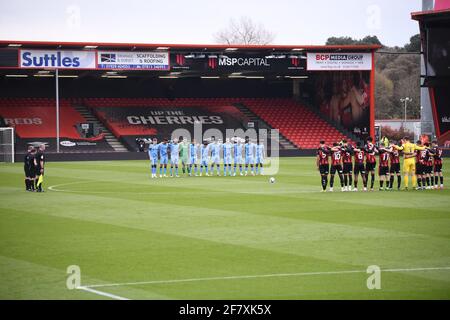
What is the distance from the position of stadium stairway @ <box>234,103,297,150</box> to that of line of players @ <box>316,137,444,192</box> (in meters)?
32.3

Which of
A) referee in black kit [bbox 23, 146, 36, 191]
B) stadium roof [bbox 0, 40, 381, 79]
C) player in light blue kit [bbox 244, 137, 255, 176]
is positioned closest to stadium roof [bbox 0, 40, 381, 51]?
stadium roof [bbox 0, 40, 381, 79]

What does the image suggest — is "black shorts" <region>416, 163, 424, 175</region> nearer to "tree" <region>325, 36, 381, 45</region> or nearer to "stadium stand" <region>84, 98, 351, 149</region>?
"stadium stand" <region>84, 98, 351, 149</region>

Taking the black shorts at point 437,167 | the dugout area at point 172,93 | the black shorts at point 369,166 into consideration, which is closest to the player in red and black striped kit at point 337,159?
the black shorts at point 369,166

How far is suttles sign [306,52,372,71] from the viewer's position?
6025 cm

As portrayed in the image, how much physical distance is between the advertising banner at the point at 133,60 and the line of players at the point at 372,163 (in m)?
28.4

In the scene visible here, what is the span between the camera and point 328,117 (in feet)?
226

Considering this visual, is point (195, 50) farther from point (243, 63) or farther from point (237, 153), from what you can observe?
point (237, 153)

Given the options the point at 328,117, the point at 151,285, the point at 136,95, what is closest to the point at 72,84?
the point at 136,95

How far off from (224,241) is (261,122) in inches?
1966

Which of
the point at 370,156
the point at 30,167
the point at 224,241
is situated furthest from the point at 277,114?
the point at 224,241

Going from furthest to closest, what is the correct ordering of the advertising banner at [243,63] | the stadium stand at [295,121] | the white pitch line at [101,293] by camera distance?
the stadium stand at [295,121]
the advertising banner at [243,63]
the white pitch line at [101,293]

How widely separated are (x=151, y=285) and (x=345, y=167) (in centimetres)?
1846

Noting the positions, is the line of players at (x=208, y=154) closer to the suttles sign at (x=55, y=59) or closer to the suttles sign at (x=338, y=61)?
the suttles sign at (x=55, y=59)

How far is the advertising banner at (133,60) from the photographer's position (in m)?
56.6
